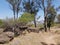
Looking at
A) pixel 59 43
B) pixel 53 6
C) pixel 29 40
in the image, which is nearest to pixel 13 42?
pixel 29 40

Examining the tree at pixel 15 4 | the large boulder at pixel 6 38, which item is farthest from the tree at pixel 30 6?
the large boulder at pixel 6 38

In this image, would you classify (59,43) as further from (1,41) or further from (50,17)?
(50,17)

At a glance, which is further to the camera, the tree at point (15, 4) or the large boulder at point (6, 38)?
the tree at point (15, 4)

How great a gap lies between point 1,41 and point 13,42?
1181 mm

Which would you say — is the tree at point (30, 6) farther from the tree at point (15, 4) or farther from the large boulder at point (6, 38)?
the large boulder at point (6, 38)

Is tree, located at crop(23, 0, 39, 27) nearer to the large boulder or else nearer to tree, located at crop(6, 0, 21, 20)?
tree, located at crop(6, 0, 21, 20)

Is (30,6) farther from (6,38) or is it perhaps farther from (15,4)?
(6,38)

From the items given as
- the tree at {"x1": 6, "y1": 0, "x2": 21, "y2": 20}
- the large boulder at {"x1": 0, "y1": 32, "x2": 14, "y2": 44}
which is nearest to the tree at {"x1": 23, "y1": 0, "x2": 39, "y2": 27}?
the tree at {"x1": 6, "y1": 0, "x2": 21, "y2": 20}

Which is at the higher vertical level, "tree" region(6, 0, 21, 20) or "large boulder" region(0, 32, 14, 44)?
"tree" region(6, 0, 21, 20)

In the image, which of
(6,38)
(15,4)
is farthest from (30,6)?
(6,38)

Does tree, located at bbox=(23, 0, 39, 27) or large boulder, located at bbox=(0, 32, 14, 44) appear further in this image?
tree, located at bbox=(23, 0, 39, 27)

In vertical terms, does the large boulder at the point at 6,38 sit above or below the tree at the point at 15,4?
below

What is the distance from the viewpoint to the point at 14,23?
2464 centimetres

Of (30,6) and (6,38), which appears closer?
(6,38)
